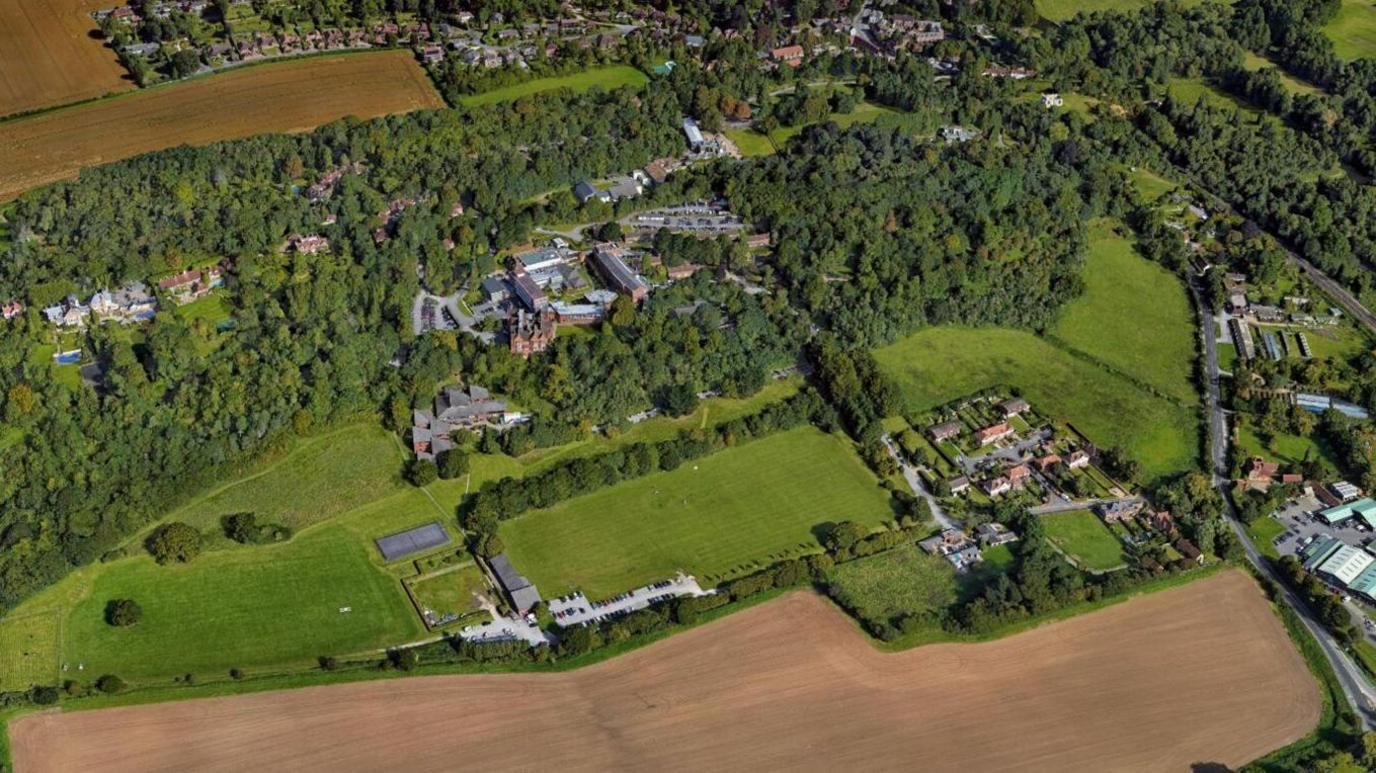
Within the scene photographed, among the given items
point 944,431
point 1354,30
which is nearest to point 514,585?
point 944,431

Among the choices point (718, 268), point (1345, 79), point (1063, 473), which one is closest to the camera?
point (1063, 473)

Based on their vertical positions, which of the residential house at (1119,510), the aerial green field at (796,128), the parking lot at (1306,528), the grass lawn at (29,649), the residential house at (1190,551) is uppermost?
the residential house at (1190,551)

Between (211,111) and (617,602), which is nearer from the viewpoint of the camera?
(617,602)

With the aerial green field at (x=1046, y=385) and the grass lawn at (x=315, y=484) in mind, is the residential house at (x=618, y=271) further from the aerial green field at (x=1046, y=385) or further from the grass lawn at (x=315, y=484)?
the grass lawn at (x=315, y=484)

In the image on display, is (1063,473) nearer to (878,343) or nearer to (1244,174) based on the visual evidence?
(878,343)

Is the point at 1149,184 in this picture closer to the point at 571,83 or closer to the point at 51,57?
the point at 571,83

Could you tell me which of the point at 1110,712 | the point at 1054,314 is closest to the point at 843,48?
the point at 1054,314

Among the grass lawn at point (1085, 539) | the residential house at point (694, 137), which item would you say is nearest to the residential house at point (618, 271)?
the residential house at point (694, 137)
